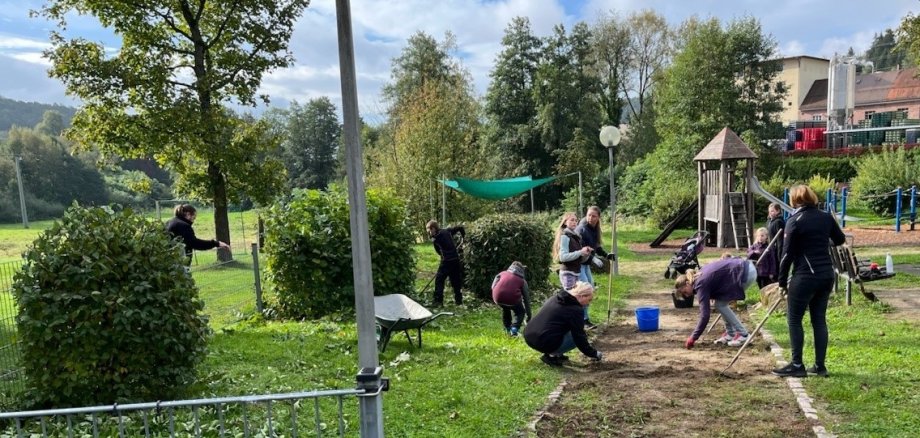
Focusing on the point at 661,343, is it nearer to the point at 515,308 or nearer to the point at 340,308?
the point at 515,308

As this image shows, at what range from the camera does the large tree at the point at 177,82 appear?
16.2m

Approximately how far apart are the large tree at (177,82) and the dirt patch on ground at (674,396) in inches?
523

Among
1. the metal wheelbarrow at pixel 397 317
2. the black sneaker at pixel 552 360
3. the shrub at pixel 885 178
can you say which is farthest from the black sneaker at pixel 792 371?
the shrub at pixel 885 178

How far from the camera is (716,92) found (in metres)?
28.3

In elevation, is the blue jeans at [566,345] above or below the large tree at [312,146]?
below

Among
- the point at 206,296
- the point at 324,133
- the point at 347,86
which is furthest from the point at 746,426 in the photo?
the point at 324,133

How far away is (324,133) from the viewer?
56.8 m

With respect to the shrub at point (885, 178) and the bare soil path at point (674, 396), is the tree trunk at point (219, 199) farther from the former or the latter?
the shrub at point (885, 178)

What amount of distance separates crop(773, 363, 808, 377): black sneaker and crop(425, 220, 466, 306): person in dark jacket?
5.27 m

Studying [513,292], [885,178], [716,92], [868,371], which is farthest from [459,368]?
[716,92]

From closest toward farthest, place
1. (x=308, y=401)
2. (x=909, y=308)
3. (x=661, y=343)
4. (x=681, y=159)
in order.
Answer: (x=308, y=401)
(x=661, y=343)
(x=909, y=308)
(x=681, y=159)

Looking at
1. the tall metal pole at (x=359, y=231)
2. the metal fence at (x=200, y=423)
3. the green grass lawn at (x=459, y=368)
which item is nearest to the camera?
the tall metal pole at (x=359, y=231)

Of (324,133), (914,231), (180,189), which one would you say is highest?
(324,133)

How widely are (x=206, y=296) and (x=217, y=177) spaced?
10.7 meters
